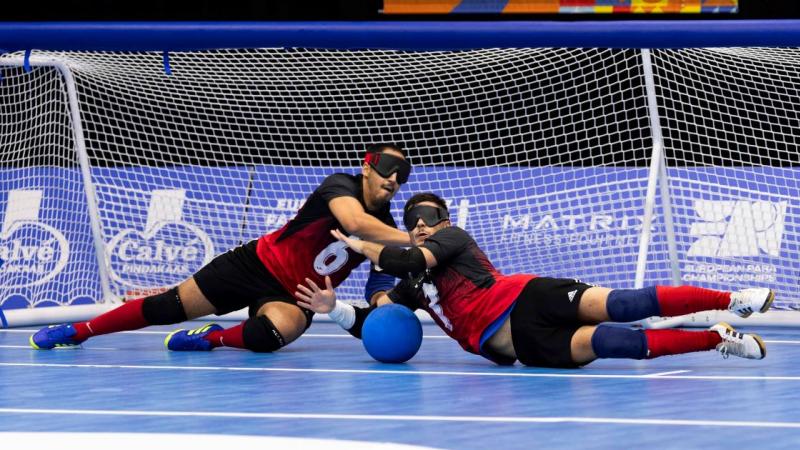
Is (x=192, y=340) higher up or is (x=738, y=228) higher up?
(x=738, y=228)

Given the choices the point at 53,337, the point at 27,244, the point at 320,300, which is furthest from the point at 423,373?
the point at 27,244

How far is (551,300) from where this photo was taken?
237 inches

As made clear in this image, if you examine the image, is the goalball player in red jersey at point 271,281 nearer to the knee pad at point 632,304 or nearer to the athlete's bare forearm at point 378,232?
the athlete's bare forearm at point 378,232

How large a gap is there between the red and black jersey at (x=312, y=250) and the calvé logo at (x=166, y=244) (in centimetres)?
314

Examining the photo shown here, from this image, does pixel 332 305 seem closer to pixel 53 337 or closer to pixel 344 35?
pixel 344 35

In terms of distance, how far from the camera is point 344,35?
7344 millimetres

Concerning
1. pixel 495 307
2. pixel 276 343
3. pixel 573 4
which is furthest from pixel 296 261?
pixel 573 4

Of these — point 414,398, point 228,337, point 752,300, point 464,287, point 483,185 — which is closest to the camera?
point 414,398

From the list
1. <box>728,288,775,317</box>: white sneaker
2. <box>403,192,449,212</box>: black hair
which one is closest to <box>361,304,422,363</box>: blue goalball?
<box>403,192,449,212</box>: black hair

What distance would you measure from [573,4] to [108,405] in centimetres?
797

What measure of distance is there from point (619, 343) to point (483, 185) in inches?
163

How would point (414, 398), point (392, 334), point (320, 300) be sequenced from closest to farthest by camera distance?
point (414, 398) → point (392, 334) → point (320, 300)

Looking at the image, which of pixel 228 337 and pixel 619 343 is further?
pixel 228 337

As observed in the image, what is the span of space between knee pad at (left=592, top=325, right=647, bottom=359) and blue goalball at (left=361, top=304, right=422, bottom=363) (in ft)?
3.33
